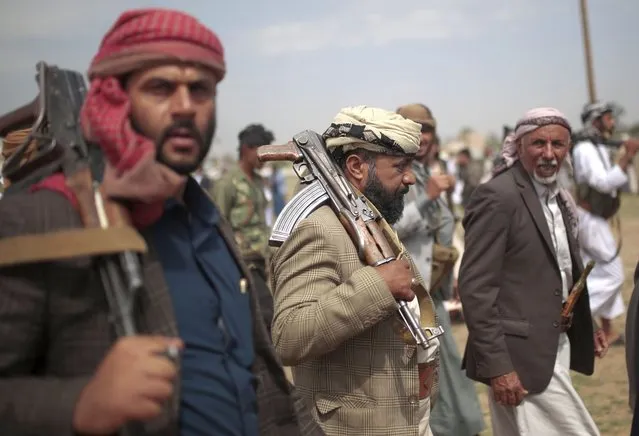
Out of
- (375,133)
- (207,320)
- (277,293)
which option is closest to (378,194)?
(375,133)

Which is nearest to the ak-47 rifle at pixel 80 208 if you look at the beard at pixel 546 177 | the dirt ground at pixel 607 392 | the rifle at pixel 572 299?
the beard at pixel 546 177

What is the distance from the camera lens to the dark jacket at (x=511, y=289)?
4.16 meters

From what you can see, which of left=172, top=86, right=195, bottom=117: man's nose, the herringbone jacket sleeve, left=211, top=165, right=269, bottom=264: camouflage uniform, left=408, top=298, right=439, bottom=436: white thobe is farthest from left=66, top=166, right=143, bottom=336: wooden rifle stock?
left=211, top=165, right=269, bottom=264: camouflage uniform

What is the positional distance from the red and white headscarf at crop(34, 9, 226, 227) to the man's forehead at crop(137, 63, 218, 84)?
0.05 ft

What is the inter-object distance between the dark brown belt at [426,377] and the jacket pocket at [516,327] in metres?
0.82

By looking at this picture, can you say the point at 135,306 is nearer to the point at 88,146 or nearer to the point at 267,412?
the point at 88,146

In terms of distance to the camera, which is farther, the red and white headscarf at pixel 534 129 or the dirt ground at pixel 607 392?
the dirt ground at pixel 607 392

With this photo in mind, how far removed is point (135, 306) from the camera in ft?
6.25

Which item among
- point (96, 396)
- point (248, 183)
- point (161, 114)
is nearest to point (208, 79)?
point (161, 114)

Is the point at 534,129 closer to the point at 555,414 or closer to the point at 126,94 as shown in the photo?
the point at 555,414

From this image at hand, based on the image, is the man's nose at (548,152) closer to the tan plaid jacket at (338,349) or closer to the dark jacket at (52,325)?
the tan plaid jacket at (338,349)

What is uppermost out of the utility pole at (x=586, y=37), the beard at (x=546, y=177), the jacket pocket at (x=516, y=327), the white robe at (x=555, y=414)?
the utility pole at (x=586, y=37)

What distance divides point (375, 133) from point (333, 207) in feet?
1.21

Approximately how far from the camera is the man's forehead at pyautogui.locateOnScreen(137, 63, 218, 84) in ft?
6.53
